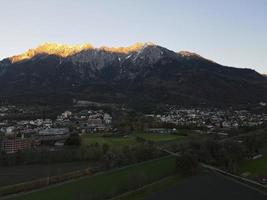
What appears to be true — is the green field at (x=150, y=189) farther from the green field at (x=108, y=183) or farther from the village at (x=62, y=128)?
the village at (x=62, y=128)

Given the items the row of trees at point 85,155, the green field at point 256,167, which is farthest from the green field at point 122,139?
the green field at point 256,167

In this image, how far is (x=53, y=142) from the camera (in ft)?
227

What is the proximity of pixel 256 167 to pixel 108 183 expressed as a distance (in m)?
18.7

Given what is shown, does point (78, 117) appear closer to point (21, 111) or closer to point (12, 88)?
point (21, 111)

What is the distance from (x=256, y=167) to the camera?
1925 inches

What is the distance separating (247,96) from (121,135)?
398 ft

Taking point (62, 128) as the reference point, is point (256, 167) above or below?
below

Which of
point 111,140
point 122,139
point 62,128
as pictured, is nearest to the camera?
point 111,140

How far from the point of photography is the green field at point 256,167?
1793 inches

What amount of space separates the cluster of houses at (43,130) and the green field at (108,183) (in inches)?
844

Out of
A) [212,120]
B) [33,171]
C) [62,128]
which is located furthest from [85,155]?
[212,120]

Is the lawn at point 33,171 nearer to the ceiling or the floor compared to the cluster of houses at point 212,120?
nearer to the floor

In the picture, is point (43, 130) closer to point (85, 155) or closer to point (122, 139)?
point (122, 139)

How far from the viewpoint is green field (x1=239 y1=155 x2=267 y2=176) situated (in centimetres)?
4554
